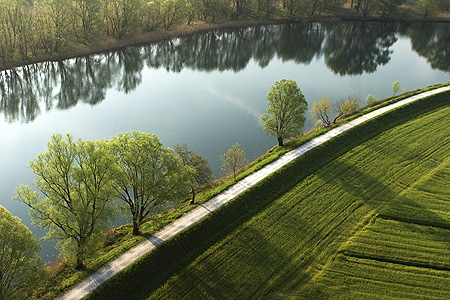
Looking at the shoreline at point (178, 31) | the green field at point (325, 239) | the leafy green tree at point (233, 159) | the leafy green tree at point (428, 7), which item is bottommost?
the green field at point (325, 239)

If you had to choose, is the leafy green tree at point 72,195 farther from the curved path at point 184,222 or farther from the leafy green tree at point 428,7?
the leafy green tree at point 428,7

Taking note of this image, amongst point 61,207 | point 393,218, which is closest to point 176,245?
point 61,207

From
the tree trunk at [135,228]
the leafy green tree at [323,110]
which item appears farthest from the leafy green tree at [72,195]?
the leafy green tree at [323,110]

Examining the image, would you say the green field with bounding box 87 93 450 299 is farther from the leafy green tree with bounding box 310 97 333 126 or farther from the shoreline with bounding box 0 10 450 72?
the shoreline with bounding box 0 10 450 72

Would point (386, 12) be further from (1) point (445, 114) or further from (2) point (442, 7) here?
(1) point (445, 114)

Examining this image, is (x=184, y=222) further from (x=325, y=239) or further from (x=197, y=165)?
(x=325, y=239)

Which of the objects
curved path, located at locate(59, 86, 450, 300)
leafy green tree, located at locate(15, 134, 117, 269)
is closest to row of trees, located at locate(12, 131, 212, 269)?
leafy green tree, located at locate(15, 134, 117, 269)
